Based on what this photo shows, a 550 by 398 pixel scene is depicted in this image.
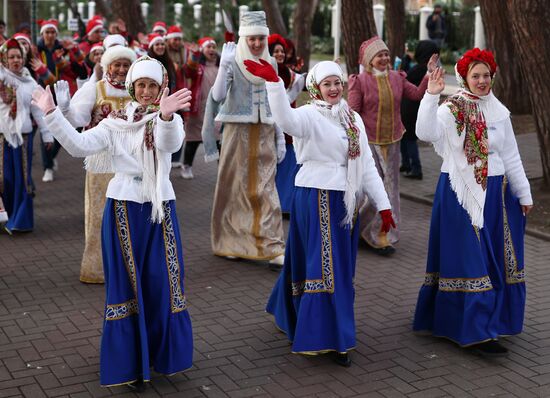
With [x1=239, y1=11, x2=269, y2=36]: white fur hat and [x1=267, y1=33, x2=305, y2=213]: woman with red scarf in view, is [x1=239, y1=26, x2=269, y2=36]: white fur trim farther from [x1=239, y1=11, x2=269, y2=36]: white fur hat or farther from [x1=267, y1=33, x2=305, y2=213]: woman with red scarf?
[x1=267, y1=33, x2=305, y2=213]: woman with red scarf

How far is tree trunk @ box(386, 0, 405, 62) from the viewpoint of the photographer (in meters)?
17.6

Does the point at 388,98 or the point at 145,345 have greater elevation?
the point at 388,98

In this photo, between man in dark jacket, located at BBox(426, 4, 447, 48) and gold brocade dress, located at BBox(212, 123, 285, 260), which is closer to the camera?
gold brocade dress, located at BBox(212, 123, 285, 260)

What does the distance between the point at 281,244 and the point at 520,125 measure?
882cm

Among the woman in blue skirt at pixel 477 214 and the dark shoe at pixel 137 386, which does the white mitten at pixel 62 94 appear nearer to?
Answer: the dark shoe at pixel 137 386

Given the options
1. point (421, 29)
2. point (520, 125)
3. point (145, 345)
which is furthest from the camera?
point (421, 29)

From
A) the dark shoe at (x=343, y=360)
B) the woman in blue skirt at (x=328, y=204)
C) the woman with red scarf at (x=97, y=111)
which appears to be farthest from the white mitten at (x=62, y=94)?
the dark shoe at (x=343, y=360)

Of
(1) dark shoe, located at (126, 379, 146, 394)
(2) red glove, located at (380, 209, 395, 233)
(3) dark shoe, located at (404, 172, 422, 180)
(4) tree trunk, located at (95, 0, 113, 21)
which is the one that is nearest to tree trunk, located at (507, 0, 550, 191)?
(3) dark shoe, located at (404, 172, 422, 180)

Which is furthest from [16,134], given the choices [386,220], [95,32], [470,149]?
[95,32]

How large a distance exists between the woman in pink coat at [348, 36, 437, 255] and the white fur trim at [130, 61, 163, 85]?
3.56 metres

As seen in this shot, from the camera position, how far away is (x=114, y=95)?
7746mm

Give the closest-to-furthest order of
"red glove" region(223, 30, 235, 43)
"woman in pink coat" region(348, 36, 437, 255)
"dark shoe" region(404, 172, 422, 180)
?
1. "red glove" region(223, 30, 235, 43)
2. "woman in pink coat" region(348, 36, 437, 255)
3. "dark shoe" region(404, 172, 422, 180)

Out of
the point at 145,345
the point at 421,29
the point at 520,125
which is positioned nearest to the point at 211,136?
the point at 145,345

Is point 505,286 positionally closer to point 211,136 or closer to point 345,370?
point 345,370
